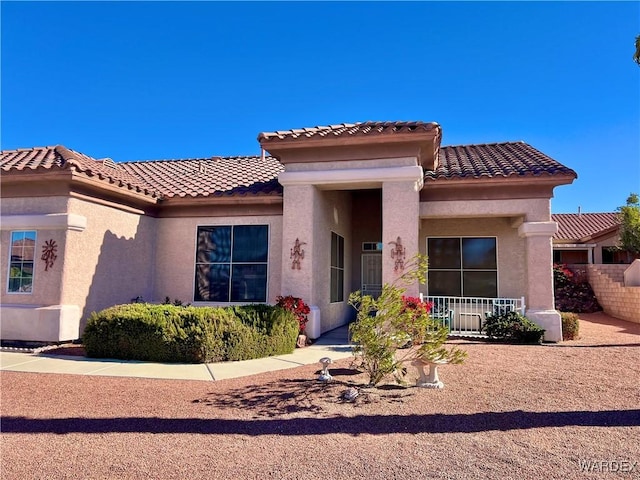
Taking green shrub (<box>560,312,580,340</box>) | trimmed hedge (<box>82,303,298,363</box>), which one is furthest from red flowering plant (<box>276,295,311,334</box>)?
green shrub (<box>560,312,580,340</box>)

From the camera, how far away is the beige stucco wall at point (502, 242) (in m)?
13.0

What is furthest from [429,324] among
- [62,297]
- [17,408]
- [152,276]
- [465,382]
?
[152,276]

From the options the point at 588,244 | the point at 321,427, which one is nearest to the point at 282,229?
the point at 321,427

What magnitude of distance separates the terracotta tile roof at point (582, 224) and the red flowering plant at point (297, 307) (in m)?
23.0

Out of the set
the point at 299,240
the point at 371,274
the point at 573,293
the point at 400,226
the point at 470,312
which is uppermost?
the point at 400,226

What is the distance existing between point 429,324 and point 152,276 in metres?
9.36

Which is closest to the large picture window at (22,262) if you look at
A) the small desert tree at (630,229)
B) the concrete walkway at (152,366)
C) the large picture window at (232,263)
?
the concrete walkway at (152,366)

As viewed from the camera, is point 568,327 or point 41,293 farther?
point 568,327

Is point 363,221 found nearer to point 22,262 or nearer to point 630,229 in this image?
point 22,262

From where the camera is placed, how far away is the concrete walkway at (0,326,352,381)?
24.8 ft

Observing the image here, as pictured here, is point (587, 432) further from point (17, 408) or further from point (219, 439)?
point (17, 408)

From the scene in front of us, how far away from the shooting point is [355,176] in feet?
35.9

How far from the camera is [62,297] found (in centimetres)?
1020

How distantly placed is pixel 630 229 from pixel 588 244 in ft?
12.3
